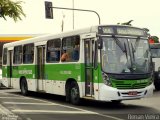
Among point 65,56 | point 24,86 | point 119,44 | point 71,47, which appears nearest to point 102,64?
point 119,44

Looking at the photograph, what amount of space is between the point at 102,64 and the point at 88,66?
970 mm

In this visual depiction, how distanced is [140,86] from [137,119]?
10.4 ft

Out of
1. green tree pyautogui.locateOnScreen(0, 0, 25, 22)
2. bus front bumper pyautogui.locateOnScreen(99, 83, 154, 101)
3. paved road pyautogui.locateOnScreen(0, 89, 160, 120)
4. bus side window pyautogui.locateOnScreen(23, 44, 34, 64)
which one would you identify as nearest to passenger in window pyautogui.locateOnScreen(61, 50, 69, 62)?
paved road pyautogui.locateOnScreen(0, 89, 160, 120)

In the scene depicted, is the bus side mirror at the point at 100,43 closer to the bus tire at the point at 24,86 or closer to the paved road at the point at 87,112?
the paved road at the point at 87,112

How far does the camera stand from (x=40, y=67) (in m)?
20.4

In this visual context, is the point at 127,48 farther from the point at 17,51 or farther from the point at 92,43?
the point at 17,51

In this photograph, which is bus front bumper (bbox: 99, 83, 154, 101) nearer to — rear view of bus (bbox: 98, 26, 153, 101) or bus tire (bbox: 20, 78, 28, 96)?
rear view of bus (bbox: 98, 26, 153, 101)

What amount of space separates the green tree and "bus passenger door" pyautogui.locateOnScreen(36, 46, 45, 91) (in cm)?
362

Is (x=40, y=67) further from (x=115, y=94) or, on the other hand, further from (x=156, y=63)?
(x=156, y=63)

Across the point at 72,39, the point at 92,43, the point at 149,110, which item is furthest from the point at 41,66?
the point at 149,110

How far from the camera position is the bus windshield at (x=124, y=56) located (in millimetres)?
15133

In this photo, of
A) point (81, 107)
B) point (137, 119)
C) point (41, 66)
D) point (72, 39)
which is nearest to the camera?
point (137, 119)

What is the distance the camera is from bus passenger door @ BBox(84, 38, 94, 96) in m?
15.7

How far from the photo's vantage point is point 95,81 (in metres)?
15.3
